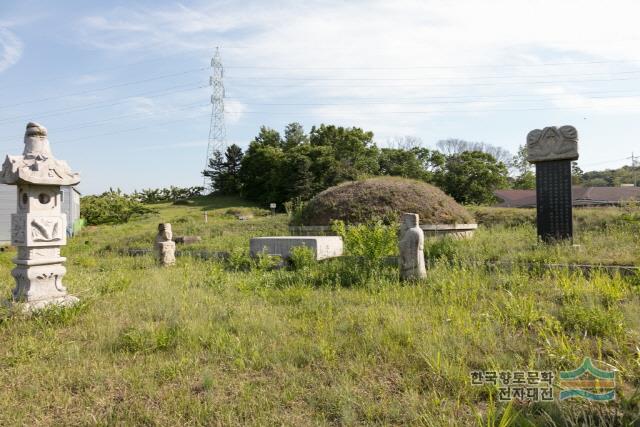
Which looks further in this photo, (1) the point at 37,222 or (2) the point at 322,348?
(1) the point at 37,222

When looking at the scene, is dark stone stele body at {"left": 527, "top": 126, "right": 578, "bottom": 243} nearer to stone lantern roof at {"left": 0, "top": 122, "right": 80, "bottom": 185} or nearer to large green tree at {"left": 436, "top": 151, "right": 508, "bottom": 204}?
stone lantern roof at {"left": 0, "top": 122, "right": 80, "bottom": 185}

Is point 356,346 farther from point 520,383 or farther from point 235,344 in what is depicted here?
point 520,383

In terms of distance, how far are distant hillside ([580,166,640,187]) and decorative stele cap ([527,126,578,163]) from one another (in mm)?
48213

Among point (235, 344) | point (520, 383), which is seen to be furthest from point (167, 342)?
point (520, 383)

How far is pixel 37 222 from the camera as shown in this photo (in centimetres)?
560

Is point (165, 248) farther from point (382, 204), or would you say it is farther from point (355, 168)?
point (355, 168)

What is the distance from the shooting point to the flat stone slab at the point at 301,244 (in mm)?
9469

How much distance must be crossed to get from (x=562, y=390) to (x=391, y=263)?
16.6 ft

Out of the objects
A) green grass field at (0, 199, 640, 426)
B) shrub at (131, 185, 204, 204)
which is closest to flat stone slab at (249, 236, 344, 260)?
green grass field at (0, 199, 640, 426)

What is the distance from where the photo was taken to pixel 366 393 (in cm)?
318

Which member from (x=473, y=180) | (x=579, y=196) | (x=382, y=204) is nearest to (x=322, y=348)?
(x=382, y=204)

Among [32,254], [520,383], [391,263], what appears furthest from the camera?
[391,263]

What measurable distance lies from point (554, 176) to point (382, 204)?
5158mm

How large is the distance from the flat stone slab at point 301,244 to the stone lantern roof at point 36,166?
14.2 ft
